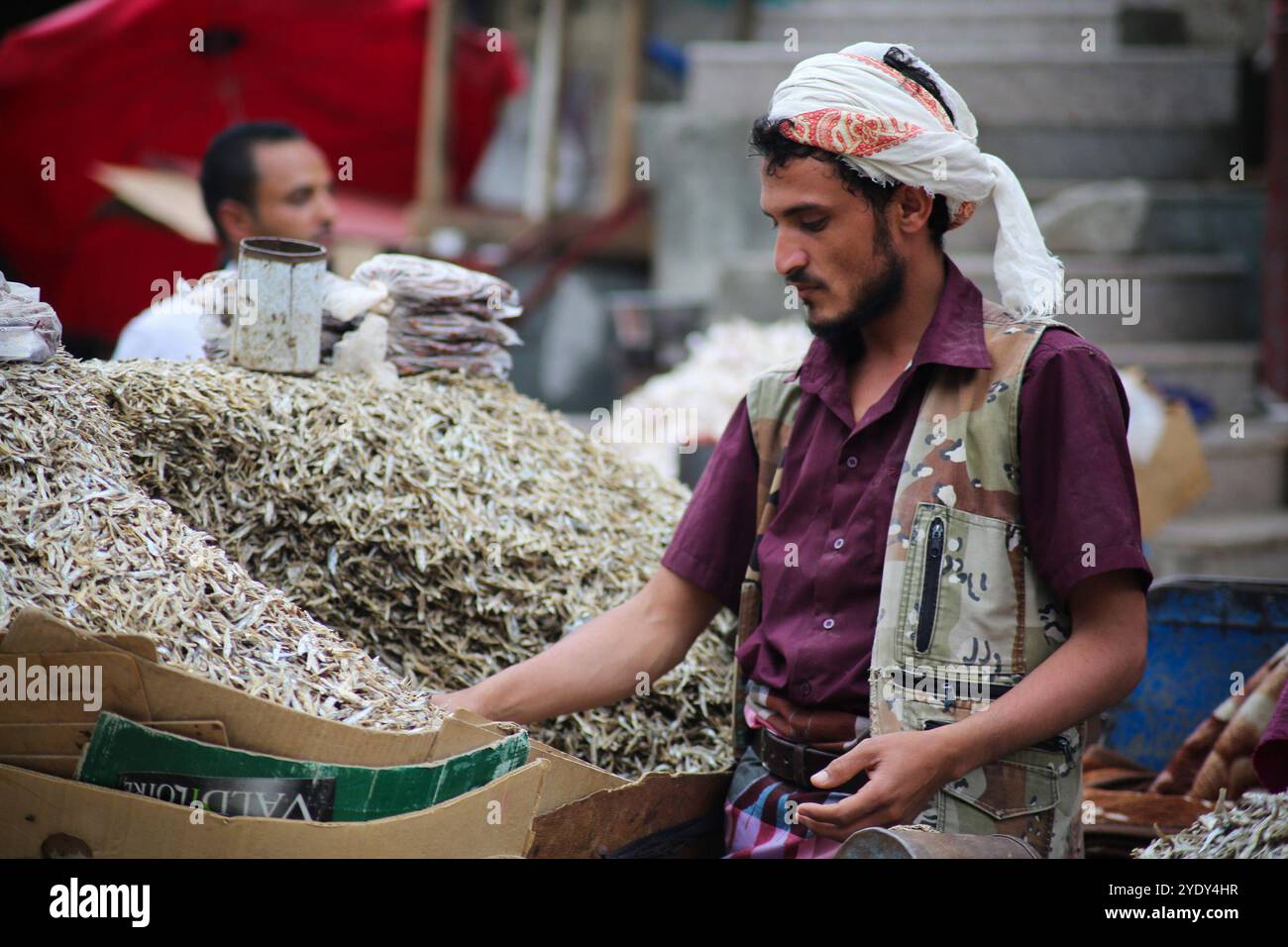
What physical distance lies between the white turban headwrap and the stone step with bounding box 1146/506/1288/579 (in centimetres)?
362

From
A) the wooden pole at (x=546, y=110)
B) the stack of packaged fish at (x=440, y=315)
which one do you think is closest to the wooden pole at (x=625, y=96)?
the wooden pole at (x=546, y=110)

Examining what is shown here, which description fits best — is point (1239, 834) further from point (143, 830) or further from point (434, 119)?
point (434, 119)

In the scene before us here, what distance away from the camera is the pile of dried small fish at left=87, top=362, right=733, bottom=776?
2.79 metres

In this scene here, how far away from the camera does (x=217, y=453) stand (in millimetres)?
2799

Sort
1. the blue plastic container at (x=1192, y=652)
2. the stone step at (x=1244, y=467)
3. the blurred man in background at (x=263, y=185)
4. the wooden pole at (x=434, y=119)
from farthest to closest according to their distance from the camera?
the wooden pole at (x=434, y=119), the stone step at (x=1244, y=467), the blurred man in background at (x=263, y=185), the blue plastic container at (x=1192, y=652)

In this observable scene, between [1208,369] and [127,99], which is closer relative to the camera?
[1208,369]

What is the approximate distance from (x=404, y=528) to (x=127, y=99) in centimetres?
595

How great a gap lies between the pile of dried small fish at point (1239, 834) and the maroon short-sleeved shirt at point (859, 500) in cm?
40

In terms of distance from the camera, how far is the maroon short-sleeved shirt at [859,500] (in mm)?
2254

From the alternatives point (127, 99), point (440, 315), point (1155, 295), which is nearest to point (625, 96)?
point (127, 99)

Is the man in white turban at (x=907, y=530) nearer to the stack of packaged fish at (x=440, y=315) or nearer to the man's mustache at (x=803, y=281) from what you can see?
the man's mustache at (x=803, y=281)

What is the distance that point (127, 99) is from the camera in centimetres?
782

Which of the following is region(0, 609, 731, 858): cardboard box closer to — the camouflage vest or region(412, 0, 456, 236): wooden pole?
the camouflage vest

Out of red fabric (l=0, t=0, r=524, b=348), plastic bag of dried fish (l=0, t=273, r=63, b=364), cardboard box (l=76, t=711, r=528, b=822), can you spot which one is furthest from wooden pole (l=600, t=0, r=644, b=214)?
cardboard box (l=76, t=711, r=528, b=822)
